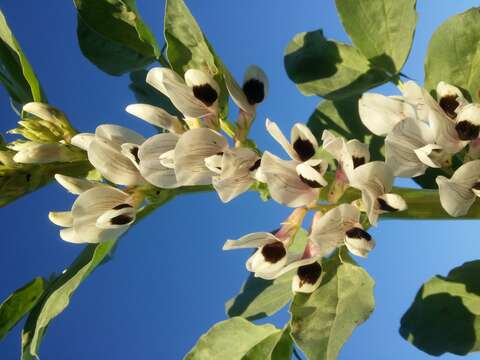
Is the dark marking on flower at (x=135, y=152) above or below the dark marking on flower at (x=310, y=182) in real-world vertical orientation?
above

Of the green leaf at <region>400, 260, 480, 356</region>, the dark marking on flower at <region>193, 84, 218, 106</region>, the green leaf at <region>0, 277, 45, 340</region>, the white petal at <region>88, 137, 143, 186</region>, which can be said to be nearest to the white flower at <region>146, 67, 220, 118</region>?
the dark marking on flower at <region>193, 84, 218, 106</region>

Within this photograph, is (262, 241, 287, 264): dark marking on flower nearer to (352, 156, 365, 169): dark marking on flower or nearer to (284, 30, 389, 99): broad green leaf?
(352, 156, 365, 169): dark marking on flower

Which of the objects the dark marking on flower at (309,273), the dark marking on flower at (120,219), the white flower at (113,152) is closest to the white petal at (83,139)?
the white flower at (113,152)

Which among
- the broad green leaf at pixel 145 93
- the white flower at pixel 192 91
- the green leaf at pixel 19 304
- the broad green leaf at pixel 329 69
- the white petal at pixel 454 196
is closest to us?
the white petal at pixel 454 196

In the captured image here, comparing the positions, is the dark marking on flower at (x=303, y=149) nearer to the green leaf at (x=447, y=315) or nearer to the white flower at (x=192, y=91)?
the white flower at (x=192, y=91)

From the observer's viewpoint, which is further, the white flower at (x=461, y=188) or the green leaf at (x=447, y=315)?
the green leaf at (x=447, y=315)

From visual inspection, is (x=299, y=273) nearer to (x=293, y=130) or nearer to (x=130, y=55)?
(x=293, y=130)
